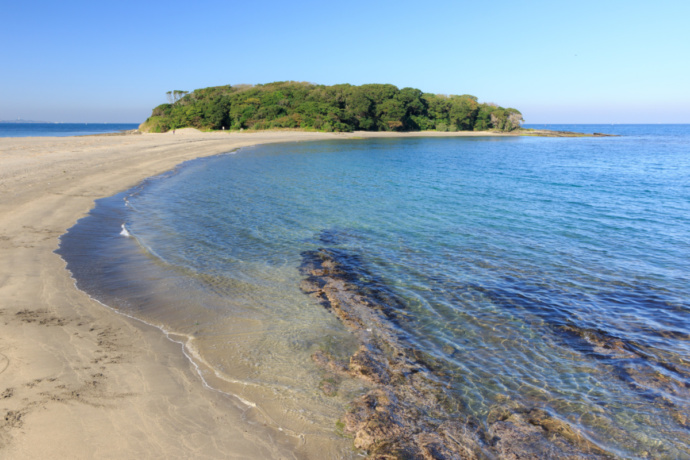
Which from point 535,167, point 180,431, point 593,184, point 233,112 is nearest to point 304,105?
point 233,112

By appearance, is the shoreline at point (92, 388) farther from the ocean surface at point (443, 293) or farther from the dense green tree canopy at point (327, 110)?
the dense green tree canopy at point (327, 110)

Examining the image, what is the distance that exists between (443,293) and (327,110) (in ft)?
242

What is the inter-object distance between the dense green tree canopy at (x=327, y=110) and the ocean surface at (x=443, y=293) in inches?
2387

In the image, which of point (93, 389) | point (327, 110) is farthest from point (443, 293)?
point (327, 110)

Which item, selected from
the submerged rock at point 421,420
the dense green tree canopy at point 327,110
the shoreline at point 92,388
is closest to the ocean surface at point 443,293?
the submerged rock at point 421,420

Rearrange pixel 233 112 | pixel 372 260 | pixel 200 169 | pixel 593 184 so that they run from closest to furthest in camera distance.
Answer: pixel 372 260, pixel 593 184, pixel 200 169, pixel 233 112

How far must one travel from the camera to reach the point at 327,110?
77438 mm

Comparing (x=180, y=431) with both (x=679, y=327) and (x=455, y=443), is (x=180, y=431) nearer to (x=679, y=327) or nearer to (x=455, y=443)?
(x=455, y=443)

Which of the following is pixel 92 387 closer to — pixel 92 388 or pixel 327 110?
pixel 92 388

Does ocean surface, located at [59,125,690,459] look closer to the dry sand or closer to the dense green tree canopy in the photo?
the dry sand

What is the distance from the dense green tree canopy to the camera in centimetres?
7488

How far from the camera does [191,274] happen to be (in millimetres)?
9031

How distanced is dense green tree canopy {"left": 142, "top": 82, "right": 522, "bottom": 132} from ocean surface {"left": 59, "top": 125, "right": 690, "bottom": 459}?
60.6 meters

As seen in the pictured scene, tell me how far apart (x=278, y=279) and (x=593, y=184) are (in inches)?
974
